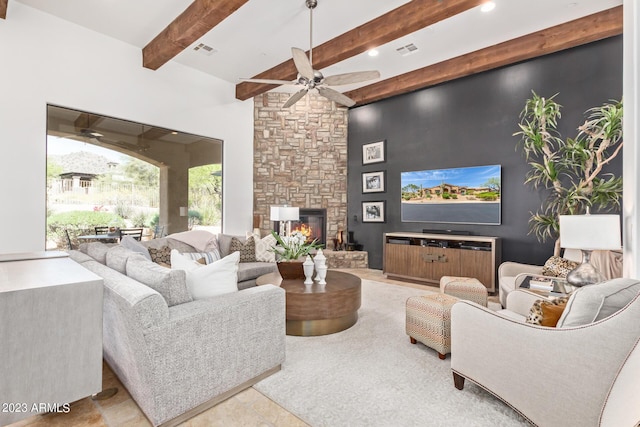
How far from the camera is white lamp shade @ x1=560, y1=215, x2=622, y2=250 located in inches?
92.3

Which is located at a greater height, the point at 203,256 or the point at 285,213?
the point at 285,213

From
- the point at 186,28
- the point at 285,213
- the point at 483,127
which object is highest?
the point at 186,28

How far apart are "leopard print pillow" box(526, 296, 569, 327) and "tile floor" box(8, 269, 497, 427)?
54.4 inches

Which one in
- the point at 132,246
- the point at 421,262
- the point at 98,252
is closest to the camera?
the point at 98,252

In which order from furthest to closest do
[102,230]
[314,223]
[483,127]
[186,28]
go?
1. [314,223]
2. [483,127]
3. [102,230]
4. [186,28]

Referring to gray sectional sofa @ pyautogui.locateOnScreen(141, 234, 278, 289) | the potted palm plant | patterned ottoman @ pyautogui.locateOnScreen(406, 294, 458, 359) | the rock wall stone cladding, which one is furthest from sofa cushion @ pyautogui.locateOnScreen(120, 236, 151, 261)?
the potted palm plant

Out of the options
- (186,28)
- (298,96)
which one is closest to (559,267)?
(298,96)

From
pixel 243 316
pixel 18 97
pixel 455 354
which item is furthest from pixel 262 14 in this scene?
pixel 455 354

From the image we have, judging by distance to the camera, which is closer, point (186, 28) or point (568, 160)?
point (186, 28)

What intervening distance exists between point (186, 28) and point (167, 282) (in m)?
3.20

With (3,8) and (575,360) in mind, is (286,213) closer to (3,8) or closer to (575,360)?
(3,8)

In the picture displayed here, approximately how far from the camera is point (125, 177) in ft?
15.0

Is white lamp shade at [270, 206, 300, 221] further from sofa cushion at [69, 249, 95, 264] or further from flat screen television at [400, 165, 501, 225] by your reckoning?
sofa cushion at [69, 249, 95, 264]

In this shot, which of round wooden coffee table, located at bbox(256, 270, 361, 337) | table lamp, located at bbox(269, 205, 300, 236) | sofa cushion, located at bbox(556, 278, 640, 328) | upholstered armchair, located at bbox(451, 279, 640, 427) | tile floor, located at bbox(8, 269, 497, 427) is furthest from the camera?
table lamp, located at bbox(269, 205, 300, 236)
